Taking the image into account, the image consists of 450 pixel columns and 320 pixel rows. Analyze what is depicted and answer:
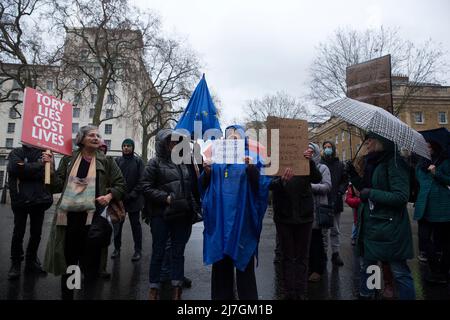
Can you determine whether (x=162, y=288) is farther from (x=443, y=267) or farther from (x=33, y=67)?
(x=33, y=67)

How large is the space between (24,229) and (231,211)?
342cm

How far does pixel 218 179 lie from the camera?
294 centimetres

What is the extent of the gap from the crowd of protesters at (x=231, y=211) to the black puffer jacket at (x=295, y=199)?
0.5 inches

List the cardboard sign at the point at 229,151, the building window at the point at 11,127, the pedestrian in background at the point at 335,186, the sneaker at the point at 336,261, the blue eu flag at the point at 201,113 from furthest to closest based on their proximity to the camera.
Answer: the building window at the point at 11,127 → the pedestrian in background at the point at 335,186 → the sneaker at the point at 336,261 → the blue eu flag at the point at 201,113 → the cardboard sign at the point at 229,151

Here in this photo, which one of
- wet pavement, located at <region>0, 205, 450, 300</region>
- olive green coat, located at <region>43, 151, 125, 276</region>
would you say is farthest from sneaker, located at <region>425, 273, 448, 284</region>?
olive green coat, located at <region>43, 151, 125, 276</region>

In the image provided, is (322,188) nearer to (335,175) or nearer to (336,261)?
(335,175)

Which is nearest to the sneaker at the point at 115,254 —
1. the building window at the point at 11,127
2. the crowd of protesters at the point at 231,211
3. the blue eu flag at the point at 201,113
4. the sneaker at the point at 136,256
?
the sneaker at the point at 136,256

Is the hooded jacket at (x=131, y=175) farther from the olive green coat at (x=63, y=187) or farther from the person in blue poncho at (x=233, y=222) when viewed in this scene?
the person in blue poncho at (x=233, y=222)

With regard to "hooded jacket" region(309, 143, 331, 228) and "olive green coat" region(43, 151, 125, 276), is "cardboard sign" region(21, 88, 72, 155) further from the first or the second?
"hooded jacket" region(309, 143, 331, 228)

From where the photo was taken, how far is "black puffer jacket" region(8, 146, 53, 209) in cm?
434

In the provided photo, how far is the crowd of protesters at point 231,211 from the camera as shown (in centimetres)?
288

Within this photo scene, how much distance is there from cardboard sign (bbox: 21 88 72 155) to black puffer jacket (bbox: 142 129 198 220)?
950 mm
